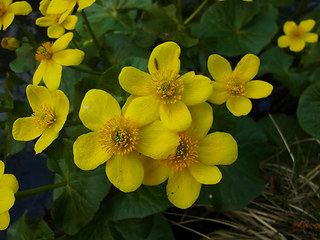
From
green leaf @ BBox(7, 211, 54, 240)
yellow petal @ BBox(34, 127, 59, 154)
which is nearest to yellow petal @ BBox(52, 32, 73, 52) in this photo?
yellow petal @ BBox(34, 127, 59, 154)

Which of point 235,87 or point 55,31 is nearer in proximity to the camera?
point 235,87

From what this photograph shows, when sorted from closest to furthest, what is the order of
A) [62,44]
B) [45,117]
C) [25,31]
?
[45,117]
[62,44]
[25,31]

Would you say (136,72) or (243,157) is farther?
(243,157)

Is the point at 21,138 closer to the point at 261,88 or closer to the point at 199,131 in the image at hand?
the point at 199,131

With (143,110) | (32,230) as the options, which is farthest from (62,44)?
(32,230)

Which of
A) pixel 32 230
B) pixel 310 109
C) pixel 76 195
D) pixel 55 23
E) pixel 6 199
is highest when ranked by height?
pixel 55 23

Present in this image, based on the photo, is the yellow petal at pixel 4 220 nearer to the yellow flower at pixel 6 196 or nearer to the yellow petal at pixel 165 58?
the yellow flower at pixel 6 196

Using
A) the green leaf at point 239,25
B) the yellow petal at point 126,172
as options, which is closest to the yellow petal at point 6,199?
the yellow petal at point 126,172

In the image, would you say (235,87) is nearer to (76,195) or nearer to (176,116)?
(176,116)

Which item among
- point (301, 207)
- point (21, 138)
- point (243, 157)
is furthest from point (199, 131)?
point (301, 207)
